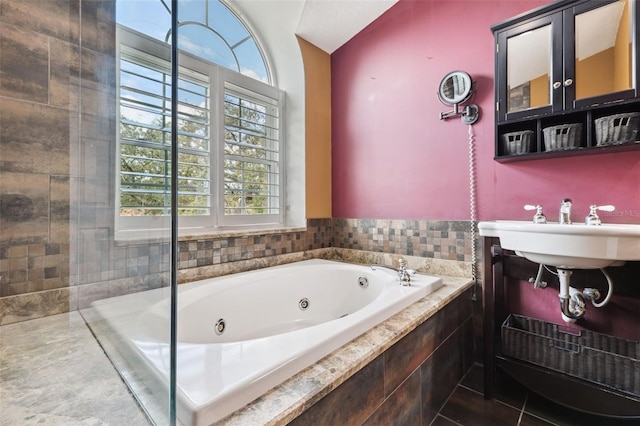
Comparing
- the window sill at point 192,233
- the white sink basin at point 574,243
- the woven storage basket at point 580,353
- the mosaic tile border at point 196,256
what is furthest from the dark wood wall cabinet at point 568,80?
the window sill at point 192,233

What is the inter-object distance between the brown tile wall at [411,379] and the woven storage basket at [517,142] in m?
0.88

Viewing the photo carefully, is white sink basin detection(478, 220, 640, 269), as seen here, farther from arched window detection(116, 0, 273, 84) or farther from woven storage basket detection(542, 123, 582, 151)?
arched window detection(116, 0, 273, 84)

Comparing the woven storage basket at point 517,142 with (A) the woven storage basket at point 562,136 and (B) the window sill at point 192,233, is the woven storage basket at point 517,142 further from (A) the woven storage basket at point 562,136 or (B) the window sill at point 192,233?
(B) the window sill at point 192,233

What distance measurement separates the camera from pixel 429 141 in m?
1.98

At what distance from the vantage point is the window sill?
82 cm

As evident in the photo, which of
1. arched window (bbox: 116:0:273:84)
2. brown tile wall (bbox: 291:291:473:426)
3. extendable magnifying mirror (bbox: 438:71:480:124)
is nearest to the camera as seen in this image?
brown tile wall (bbox: 291:291:473:426)

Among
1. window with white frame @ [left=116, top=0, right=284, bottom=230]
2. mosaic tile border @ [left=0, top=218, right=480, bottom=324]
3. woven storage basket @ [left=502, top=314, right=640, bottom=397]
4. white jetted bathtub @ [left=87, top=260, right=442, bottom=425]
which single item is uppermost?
window with white frame @ [left=116, top=0, right=284, bottom=230]

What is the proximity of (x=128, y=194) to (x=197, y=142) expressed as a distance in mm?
916

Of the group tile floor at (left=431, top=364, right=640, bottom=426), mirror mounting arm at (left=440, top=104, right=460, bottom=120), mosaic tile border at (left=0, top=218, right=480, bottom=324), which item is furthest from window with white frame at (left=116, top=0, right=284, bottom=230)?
tile floor at (left=431, top=364, right=640, bottom=426)

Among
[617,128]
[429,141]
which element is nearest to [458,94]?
[429,141]

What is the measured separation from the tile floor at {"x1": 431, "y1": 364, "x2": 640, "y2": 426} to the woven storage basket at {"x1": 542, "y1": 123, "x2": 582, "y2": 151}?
3.99ft

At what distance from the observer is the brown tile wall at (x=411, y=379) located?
792mm

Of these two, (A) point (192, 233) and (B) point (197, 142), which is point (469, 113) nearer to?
(B) point (197, 142)

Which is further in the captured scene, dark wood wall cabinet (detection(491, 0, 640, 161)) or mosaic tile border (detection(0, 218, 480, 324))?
dark wood wall cabinet (detection(491, 0, 640, 161))
